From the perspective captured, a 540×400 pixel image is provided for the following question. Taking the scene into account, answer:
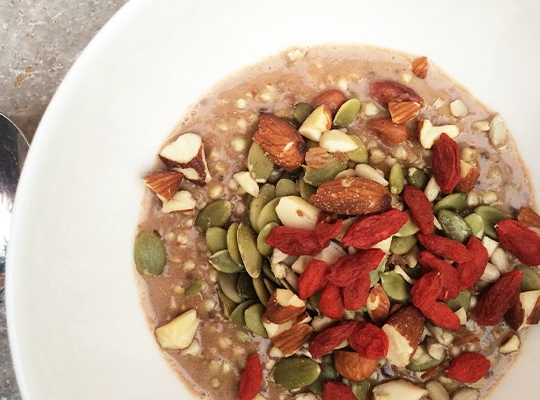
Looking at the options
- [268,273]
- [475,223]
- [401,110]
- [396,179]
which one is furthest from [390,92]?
[268,273]

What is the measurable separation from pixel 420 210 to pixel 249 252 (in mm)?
270

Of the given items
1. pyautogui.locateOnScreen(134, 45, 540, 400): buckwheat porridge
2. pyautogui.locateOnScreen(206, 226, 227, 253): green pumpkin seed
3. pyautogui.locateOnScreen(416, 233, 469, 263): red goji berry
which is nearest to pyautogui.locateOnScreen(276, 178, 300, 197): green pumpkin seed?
pyautogui.locateOnScreen(134, 45, 540, 400): buckwheat porridge

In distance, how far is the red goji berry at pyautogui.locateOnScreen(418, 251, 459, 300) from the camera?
38.5 inches

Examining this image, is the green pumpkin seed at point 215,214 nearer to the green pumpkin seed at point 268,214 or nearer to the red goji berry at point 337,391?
the green pumpkin seed at point 268,214

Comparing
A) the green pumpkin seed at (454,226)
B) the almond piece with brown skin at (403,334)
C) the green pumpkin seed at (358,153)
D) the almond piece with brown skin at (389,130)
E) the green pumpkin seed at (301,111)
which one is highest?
the almond piece with brown skin at (389,130)

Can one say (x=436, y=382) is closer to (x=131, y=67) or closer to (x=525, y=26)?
(x=525, y=26)

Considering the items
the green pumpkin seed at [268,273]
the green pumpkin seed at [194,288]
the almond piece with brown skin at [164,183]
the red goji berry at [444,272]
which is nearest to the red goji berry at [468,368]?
the red goji berry at [444,272]

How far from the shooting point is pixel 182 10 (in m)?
0.93

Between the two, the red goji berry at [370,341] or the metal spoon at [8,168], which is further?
the metal spoon at [8,168]

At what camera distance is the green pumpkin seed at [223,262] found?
99cm

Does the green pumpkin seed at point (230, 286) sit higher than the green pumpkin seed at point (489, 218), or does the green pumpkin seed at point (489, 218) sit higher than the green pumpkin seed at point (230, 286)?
the green pumpkin seed at point (489, 218)

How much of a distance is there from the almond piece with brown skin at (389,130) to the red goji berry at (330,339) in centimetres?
30

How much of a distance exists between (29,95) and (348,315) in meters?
0.64

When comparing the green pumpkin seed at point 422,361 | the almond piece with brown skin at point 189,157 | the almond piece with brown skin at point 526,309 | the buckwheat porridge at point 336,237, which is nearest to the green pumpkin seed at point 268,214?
the buckwheat porridge at point 336,237
